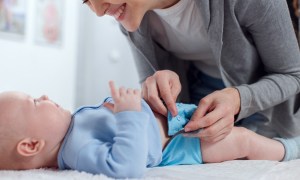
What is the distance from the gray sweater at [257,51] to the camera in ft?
3.49

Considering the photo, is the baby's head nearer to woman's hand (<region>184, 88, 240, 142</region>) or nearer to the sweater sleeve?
woman's hand (<region>184, 88, 240, 142</region>)

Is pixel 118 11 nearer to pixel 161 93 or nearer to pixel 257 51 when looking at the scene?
pixel 161 93

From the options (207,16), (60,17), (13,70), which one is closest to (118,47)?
(60,17)

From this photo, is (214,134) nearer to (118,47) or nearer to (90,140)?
(90,140)

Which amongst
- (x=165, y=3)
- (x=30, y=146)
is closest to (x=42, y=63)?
(x=165, y=3)

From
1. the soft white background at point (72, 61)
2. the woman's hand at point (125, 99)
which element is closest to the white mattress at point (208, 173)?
the woman's hand at point (125, 99)

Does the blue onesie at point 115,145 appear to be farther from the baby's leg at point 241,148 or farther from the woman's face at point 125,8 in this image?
the woman's face at point 125,8

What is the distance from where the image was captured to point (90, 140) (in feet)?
2.70

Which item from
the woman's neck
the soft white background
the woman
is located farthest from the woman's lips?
the soft white background

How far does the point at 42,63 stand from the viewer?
8.60ft

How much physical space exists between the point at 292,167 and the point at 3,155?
61 cm

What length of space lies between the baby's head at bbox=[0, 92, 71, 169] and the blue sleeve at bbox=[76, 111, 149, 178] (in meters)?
0.09

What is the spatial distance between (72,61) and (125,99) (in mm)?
2069

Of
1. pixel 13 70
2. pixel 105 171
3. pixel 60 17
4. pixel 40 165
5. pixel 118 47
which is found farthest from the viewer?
pixel 118 47
